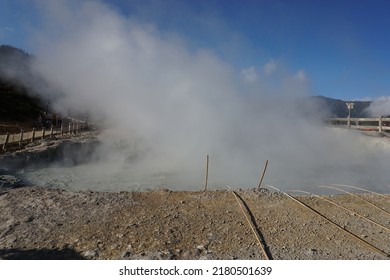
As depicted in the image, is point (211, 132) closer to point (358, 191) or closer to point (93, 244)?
point (358, 191)

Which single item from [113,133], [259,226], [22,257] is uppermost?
[113,133]

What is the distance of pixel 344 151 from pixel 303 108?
3.88m

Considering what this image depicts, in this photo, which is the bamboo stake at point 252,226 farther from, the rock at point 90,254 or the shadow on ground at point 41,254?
the shadow on ground at point 41,254

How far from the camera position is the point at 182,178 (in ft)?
38.9

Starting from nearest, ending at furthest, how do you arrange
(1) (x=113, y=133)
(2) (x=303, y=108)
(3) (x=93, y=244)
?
1. (3) (x=93, y=244)
2. (1) (x=113, y=133)
3. (2) (x=303, y=108)

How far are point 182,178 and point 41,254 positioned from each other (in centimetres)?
658

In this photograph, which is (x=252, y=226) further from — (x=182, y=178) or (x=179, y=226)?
(x=182, y=178)

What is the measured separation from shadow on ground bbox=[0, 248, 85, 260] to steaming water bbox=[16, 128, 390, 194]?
4914 mm

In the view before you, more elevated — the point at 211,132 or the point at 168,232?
the point at 211,132

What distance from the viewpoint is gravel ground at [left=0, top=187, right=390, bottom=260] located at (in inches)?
225

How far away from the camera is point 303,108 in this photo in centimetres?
2222
